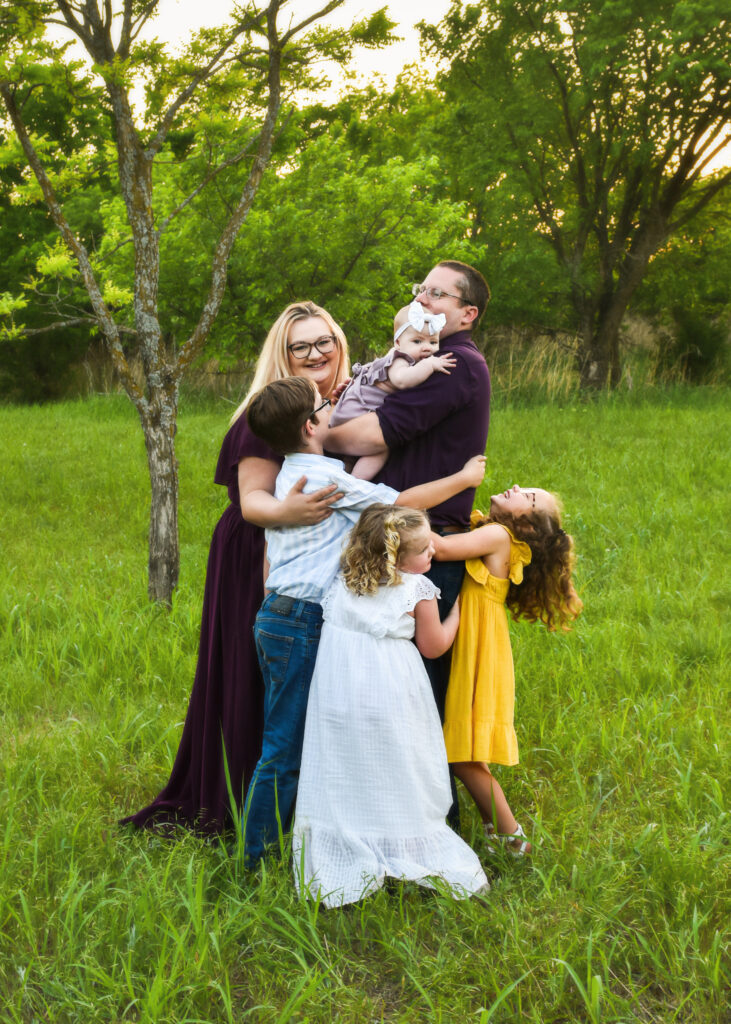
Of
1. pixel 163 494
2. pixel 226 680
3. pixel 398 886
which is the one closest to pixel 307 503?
pixel 226 680

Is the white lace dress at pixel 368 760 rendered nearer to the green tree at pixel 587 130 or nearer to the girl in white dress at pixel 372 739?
the girl in white dress at pixel 372 739

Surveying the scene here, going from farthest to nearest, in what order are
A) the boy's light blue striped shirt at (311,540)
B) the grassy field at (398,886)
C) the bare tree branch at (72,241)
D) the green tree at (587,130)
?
the green tree at (587,130) → the bare tree branch at (72,241) → the boy's light blue striped shirt at (311,540) → the grassy field at (398,886)

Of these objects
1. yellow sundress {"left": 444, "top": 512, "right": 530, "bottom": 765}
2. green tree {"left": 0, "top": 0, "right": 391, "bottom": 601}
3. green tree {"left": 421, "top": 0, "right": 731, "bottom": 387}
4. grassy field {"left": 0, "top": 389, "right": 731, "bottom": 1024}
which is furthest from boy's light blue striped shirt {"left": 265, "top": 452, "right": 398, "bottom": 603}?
green tree {"left": 421, "top": 0, "right": 731, "bottom": 387}

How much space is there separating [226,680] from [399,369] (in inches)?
48.5

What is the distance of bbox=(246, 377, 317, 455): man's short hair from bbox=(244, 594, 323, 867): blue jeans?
49cm

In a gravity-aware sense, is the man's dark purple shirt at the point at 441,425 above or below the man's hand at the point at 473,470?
above

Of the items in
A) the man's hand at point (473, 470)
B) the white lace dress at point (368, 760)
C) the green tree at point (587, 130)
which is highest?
the green tree at point (587, 130)

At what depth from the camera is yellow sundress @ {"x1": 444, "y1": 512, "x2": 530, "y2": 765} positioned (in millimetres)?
2777

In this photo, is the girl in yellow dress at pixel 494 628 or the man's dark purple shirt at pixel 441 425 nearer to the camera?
the man's dark purple shirt at pixel 441 425

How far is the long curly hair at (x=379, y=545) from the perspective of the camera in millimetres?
2445

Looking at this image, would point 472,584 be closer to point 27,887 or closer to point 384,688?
point 384,688

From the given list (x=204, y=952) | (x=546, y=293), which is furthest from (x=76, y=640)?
(x=546, y=293)

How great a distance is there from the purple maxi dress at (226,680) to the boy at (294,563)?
19 cm

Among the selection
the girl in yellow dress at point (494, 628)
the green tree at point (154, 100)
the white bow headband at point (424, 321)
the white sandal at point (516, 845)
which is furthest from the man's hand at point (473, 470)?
the green tree at point (154, 100)
